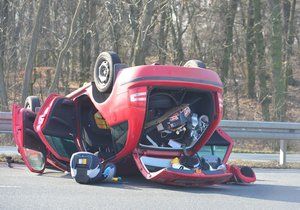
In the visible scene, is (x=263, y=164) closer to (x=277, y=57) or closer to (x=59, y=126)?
(x=59, y=126)

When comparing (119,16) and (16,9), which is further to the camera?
(16,9)

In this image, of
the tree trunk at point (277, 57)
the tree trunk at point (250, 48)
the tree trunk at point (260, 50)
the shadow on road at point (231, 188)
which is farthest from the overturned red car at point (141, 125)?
the tree trunk at point (250, 48)

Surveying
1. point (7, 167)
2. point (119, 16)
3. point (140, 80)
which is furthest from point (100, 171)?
point (119, 16)

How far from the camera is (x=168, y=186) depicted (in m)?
8.91

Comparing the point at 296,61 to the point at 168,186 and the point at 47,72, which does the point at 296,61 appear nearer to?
the point at 47,72

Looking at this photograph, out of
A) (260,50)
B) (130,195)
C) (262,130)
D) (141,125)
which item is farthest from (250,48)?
(130,195)

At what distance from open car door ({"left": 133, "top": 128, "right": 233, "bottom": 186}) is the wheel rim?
1.07m

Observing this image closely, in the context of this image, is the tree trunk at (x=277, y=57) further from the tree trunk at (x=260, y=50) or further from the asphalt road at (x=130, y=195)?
the asphalt road at (x=130, y=195)

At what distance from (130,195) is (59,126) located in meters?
2.11

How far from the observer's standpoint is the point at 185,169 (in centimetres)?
833

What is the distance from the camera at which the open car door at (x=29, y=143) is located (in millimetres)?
9594

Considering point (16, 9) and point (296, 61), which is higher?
point (16, 9)

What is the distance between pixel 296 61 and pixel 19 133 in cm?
2922

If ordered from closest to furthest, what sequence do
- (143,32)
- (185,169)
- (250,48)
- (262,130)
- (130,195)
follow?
(130,195)
(185,169)
(262,130)
(143,32)
(250,48)
